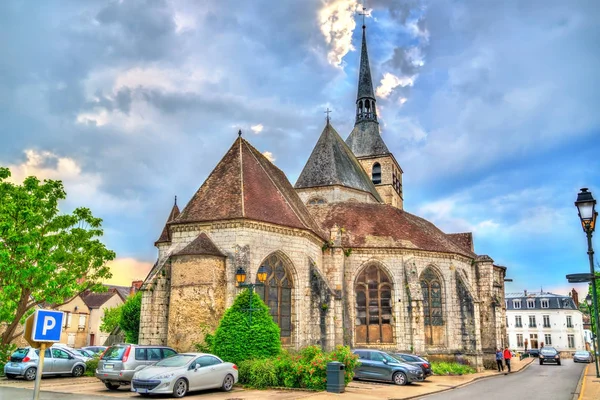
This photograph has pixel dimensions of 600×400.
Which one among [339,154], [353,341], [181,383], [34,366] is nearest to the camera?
[181,383]

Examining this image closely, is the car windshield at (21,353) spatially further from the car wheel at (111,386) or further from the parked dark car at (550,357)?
the parked dark car at (550,357)

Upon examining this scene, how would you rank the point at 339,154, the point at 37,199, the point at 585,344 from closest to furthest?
the point at 37,199 → the point at 339,154 → the point at 585,344

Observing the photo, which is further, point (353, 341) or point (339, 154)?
point (339, 154)

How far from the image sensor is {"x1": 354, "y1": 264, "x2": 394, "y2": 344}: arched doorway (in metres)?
26.0

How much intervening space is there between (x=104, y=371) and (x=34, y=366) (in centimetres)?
411

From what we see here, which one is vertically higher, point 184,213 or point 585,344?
point 184,213

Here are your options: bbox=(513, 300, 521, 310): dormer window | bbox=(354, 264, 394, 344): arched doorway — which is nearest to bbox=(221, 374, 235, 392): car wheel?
bbox=(354, 264, 394, 344): arched doorway

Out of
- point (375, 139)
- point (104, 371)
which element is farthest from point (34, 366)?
point (375, 139)

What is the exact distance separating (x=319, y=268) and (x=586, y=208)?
1422cm

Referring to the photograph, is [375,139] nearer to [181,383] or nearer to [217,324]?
[217,324]

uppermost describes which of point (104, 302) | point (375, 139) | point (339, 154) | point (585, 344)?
point (375, 139)

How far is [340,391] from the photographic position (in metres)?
15.3

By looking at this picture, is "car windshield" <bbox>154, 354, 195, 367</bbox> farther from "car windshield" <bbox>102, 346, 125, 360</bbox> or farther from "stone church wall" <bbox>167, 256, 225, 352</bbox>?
"stone church wall" <bbox>167, 256, 225, 352</bbox>

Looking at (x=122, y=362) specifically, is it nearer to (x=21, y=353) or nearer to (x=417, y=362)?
(x=21, y=353)
